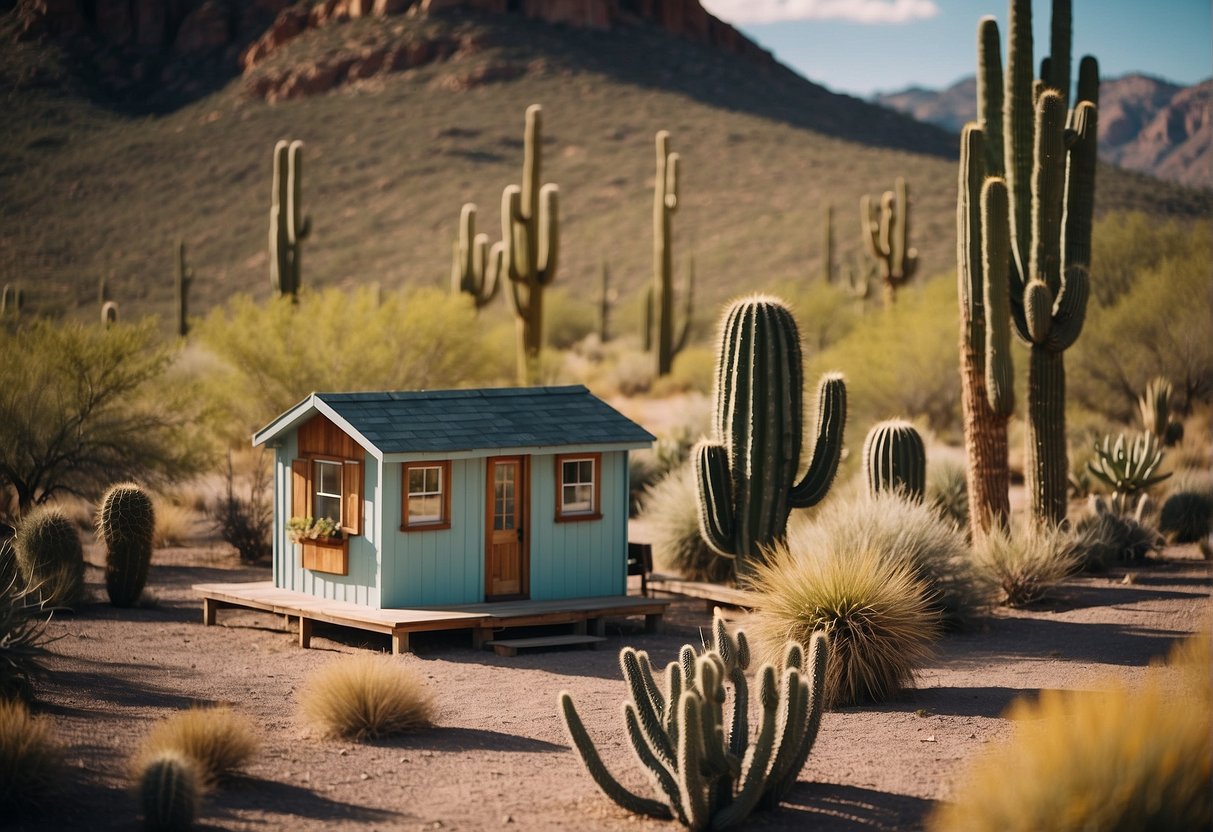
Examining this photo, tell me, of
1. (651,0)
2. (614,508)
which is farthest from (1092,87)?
(651,0)

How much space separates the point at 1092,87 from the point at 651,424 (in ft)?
45.2

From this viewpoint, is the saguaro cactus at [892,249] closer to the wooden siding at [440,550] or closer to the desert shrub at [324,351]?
the desert shrub at [324,351]

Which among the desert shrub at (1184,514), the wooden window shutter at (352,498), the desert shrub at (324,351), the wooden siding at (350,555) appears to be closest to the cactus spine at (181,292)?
the desert shrub at (324,351)

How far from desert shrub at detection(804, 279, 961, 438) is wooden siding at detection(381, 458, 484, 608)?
44.4 feet

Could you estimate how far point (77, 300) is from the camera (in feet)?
165

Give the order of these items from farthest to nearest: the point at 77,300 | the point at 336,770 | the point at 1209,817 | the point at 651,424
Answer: the point at 77,300 → the point at 651,424 → the point at 336,770 → the point at 1209,817

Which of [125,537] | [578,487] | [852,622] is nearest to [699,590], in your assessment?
[578,487]

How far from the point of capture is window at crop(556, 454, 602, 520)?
14.6 meters

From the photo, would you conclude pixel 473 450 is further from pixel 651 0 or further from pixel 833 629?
pixel 651 0

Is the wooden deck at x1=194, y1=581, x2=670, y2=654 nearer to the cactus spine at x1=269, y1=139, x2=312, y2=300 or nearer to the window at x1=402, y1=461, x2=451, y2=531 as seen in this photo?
the window at x1=402, y1=461, x2=451, y2=531

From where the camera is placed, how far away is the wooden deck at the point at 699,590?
1494cm

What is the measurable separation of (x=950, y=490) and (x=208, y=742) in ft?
Result: 43.6

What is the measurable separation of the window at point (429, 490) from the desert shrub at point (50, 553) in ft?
11.8

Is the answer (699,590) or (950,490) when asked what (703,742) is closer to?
(699,590)
